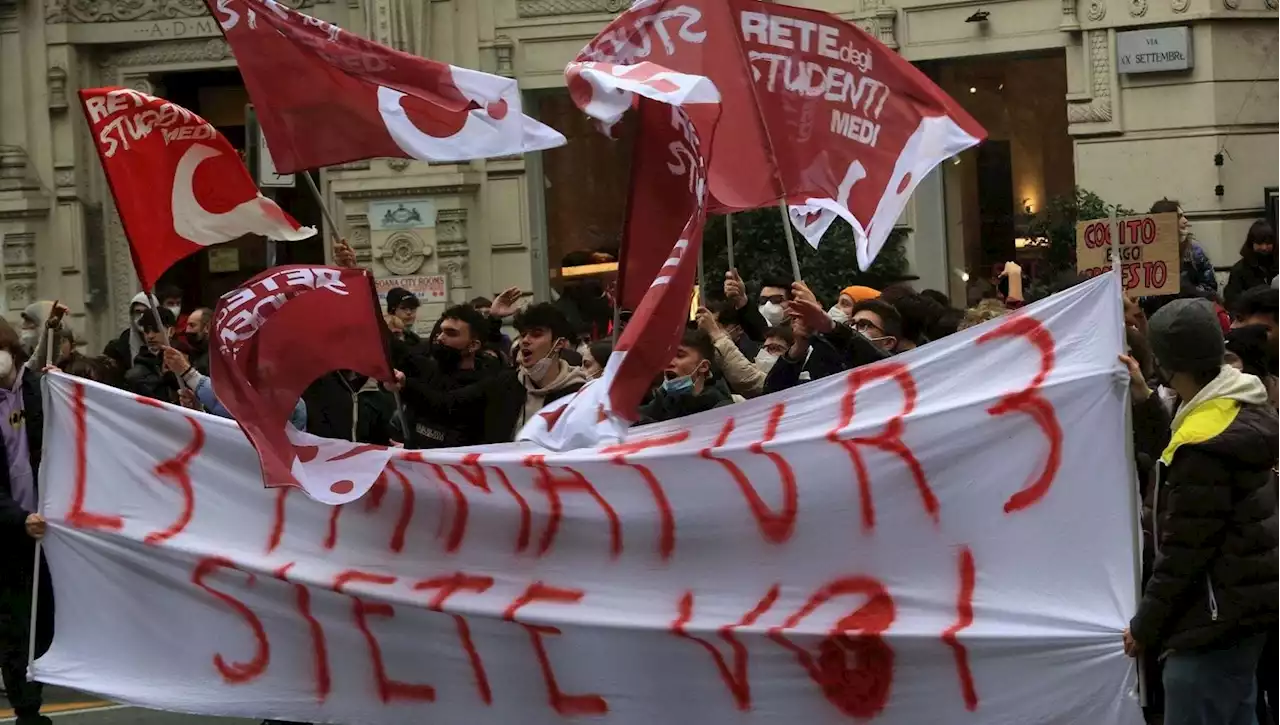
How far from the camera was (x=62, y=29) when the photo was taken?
63.1ft

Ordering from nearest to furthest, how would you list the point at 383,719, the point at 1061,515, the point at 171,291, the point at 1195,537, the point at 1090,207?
1. the point at 1195,537
2. the point at 1061,515
3. the point at 383,719
4. the point at 171,291
5. the point at 1090,207

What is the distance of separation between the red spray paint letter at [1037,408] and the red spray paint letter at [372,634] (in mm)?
2092

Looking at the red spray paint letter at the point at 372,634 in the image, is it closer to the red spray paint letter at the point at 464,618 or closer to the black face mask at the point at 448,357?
the red spray paint letter at the point at 464,618

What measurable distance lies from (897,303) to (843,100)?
1890 mm

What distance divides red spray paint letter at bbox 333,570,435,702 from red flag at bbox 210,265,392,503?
32 cm

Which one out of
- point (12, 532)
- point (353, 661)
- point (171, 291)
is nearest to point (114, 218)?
point (171, 291)

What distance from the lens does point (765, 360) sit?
9398 millimetres

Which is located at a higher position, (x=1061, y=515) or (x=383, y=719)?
(x=1061, y=515)

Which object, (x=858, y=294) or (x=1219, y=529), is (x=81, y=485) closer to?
(x=1219, y=529)

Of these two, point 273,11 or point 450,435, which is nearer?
point 273,11

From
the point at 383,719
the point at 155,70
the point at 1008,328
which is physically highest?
the point at 155,70

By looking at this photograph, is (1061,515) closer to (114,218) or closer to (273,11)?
(273,11)

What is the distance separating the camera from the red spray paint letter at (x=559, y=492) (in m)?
6.47

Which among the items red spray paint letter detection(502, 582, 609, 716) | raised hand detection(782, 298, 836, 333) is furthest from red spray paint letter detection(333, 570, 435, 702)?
raised hand detection(782, 298, 836, 333)
